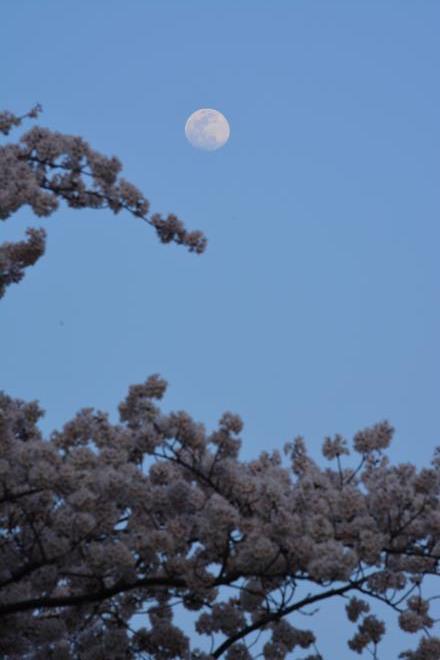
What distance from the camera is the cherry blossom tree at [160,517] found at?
7930 millimetres

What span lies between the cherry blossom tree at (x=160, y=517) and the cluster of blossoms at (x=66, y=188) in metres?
0.01

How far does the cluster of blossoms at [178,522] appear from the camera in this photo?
310 inches

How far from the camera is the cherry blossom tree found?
793cm

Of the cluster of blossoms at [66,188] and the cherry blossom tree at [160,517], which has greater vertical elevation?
the cluster of blossoms at [66,188]

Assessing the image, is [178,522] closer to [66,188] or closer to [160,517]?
[160,517]

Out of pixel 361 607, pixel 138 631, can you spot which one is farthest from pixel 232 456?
pixel 361 607

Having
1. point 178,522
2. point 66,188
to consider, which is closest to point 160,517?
point 178,522

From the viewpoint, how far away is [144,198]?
32.2 ft

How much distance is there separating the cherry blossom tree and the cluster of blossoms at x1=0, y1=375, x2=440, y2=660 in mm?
13

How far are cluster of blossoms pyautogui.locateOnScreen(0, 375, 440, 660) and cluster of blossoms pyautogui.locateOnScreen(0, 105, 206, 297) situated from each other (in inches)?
54.6

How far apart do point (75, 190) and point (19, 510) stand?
9.77 feet

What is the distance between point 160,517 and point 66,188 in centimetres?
318

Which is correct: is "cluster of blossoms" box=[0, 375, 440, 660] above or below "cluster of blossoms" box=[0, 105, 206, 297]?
below

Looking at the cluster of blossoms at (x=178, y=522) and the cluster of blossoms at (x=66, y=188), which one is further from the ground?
the cluster of blossoms at (x=66, y=188)
